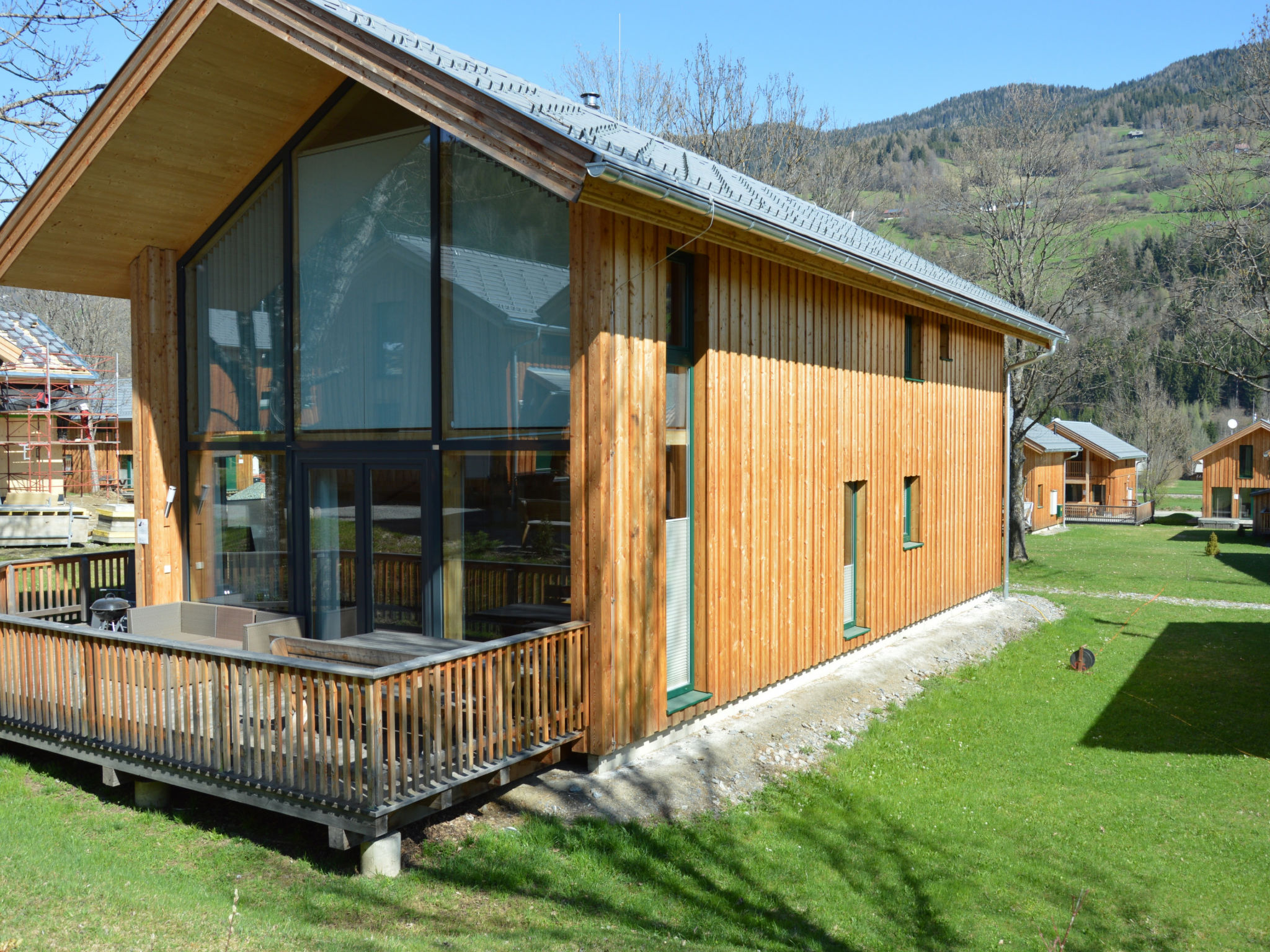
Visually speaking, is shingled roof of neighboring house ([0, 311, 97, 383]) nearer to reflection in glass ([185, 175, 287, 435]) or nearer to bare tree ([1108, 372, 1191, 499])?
reflection in glass ([185, 175, 287, 435])

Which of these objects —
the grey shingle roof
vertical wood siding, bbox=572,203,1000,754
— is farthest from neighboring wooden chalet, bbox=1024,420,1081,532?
the grey shingle roof

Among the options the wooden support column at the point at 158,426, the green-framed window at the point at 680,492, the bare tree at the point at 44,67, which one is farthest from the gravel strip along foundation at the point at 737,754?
the bare tree at the point at 44,67

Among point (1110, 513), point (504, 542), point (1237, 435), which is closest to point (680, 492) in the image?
point (504, 542)

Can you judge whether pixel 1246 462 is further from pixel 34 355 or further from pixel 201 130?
pixel 201 130

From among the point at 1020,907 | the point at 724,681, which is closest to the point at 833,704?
the point at 724,681

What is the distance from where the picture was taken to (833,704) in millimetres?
9945

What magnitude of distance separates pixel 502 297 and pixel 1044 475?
41260mm

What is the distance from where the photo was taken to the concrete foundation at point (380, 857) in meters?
5.88

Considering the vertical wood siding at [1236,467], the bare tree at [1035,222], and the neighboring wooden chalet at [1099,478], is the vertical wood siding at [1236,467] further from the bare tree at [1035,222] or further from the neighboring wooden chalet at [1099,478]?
the bare tree at [1035,222]

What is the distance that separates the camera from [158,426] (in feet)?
34.2

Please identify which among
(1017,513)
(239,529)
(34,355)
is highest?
(34,355)

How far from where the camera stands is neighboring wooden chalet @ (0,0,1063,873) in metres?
6.48

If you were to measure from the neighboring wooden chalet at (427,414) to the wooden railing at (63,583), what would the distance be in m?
1.04

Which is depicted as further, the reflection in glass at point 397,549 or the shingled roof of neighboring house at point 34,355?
the shingled roof of neighboring house at point 34,355
